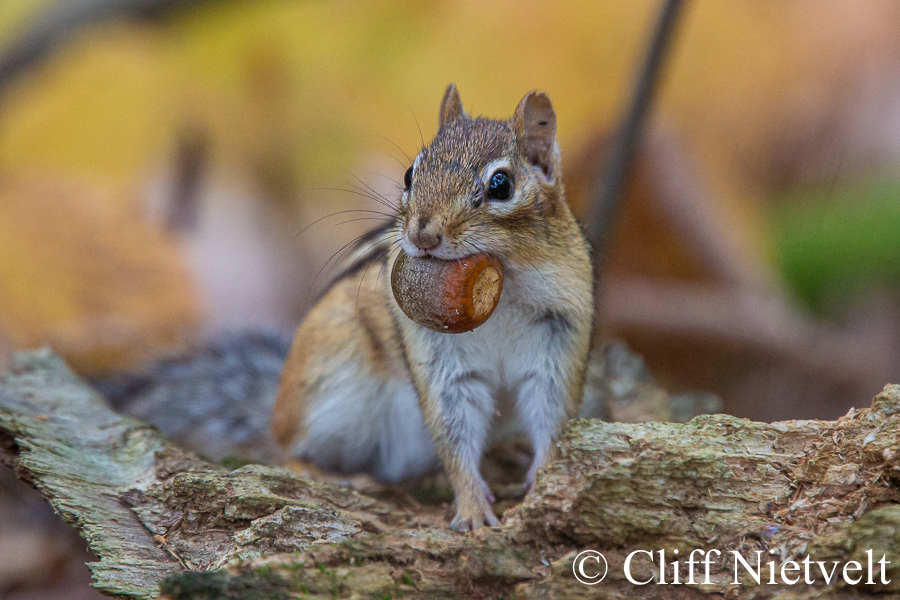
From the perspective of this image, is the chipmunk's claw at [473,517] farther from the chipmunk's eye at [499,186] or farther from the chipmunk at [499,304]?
the chipmunk's eye at [499,186]

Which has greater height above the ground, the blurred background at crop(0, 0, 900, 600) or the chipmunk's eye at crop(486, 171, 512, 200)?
the blurred background at crop(0, 0, 900, 600)

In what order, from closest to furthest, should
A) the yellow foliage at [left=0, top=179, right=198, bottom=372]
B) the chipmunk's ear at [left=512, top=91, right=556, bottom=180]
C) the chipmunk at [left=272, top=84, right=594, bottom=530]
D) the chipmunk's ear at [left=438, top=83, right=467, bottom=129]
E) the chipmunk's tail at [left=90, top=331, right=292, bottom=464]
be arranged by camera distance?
1. the chipmunk at [left=272, top=84, right=594, bottom=530]
2. the chipmunk's ear at [left=512, top=91, right=556, bottom=180]
3. the chipmunk's ear at [left=438, top=83, right=467, bottom=129]
4. the chipmunk's tail at [left=90, top=331, right=292, bottom=464]
5. the yellow foliage at [left=0, top=179, right=198, bottom=372]

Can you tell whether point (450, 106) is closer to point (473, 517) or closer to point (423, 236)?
point (423, 236)

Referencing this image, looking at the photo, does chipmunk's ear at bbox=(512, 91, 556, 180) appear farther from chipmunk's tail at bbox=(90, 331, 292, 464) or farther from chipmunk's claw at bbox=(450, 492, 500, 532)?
chipmunk's tail at bbox=(90, 331, 292, 464)

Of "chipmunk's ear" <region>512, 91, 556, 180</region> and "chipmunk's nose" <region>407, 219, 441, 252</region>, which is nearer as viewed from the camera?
"chipmunk's nose" <region>407, 219, 441, 252</region>

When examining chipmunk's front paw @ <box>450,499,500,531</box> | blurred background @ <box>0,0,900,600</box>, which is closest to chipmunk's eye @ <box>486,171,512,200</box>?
chipmunk's front paw @ <box>450,499,500,531</box>

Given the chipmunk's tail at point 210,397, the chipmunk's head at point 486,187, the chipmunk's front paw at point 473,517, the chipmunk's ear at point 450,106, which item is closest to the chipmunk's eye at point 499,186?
the chipmunk's head at point 486,187

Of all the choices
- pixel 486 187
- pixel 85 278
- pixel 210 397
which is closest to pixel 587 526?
pixel 486 187
